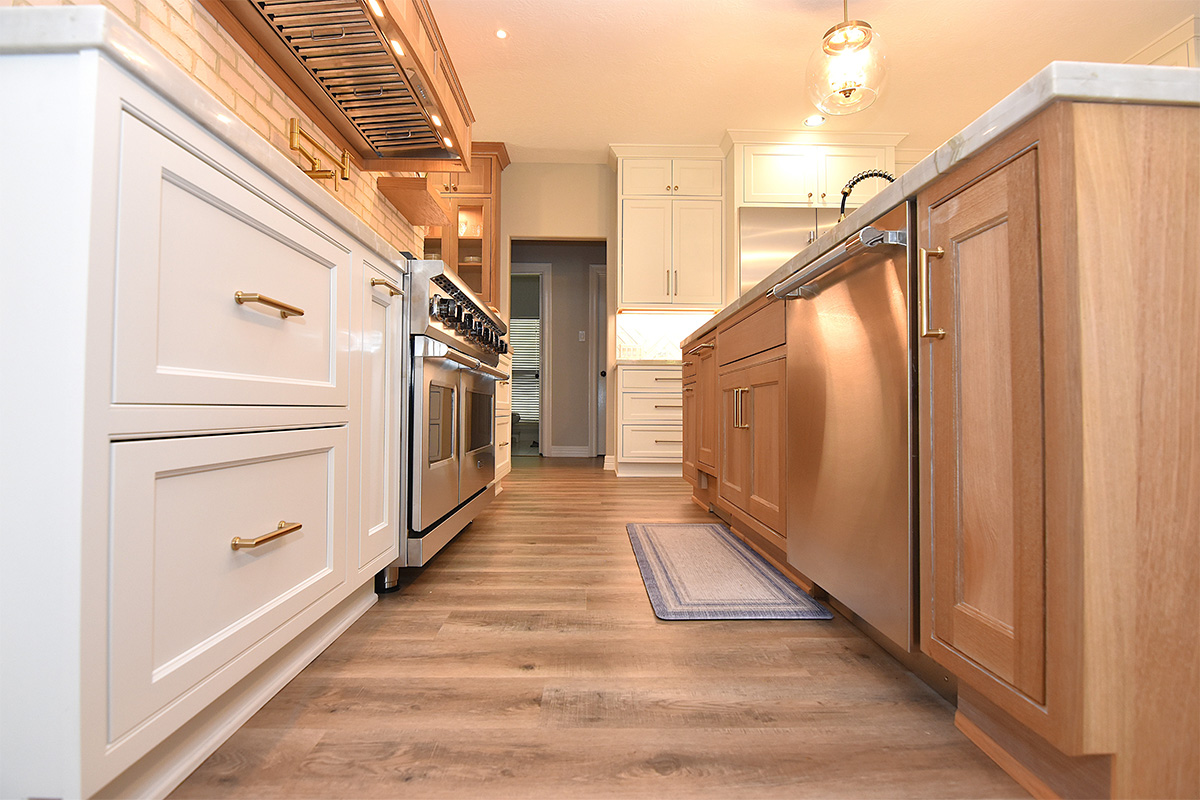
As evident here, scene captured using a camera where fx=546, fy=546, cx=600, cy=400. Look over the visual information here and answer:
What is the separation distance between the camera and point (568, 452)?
648 cm

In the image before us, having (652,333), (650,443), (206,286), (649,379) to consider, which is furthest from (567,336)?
(206,286)

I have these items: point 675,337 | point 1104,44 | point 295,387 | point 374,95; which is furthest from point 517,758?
point 1104,44

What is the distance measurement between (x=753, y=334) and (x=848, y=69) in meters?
1.75

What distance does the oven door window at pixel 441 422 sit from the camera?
1.69 m

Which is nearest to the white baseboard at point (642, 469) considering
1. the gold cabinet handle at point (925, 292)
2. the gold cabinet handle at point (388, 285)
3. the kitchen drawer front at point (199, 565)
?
the gold cabinet handle at point (388, 285)

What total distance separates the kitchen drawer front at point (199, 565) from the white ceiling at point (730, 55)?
3.02 metres

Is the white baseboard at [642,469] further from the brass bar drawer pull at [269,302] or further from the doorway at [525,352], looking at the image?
the brass bar drawer pull at [269,302]

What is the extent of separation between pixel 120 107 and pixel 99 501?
44cm

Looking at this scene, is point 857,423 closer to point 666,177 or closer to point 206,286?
point 206,286

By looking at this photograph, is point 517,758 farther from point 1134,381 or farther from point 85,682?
point 1134,381

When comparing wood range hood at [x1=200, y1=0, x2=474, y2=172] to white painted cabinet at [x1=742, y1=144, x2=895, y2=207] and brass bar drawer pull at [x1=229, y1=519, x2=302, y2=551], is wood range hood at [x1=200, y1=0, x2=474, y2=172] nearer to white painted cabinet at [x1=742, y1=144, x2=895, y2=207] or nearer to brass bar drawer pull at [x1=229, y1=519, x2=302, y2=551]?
brass bar drawer pull at [x1=229, y1=519, x2=302, y2=551]

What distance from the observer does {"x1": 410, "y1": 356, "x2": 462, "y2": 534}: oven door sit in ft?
5.20

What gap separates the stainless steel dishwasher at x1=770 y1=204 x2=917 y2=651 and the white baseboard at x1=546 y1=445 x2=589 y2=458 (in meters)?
5.03

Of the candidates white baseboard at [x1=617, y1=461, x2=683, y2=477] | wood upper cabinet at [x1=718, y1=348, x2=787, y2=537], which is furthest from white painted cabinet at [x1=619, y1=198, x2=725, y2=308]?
wood upper cabinet at [x1=718, y1=348, x2=787, y2=537]
